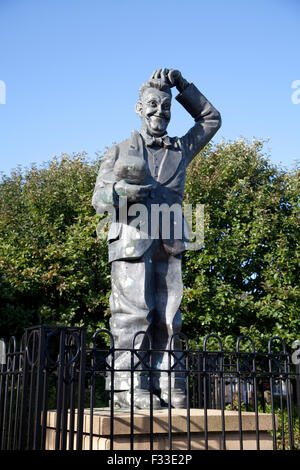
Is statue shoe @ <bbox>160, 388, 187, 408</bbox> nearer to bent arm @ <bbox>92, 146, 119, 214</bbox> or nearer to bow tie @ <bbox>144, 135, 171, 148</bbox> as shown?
bent arm @ <bbox>92, 146, 119, 214</bbox>

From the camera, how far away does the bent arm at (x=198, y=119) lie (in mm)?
5895

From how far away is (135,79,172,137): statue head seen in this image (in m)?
5.52

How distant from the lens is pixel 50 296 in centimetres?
1254

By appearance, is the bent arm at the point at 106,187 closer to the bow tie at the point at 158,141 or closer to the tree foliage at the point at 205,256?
the bow tie at the point at 158,141

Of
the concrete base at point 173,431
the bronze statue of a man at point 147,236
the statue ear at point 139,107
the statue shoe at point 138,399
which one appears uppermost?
the statue ear at point 139,107

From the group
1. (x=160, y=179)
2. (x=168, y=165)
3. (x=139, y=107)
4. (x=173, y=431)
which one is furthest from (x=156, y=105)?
(x=173, y=431)

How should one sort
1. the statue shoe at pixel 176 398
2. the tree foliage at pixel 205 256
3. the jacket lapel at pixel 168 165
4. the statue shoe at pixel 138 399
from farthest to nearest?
the tree foliage at pixel 205 256, the jacket lapel at pixel 168 165, the statue shoe at pixel 176 398, the statue shoe at pixel 138 399

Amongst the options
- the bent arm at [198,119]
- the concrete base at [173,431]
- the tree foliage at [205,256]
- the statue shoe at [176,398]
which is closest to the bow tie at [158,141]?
the bent arm at [198,119]

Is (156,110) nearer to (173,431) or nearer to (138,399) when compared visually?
(138,399)

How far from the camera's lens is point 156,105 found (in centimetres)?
553

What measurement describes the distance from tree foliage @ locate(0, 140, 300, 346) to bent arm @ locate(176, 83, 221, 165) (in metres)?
6.24

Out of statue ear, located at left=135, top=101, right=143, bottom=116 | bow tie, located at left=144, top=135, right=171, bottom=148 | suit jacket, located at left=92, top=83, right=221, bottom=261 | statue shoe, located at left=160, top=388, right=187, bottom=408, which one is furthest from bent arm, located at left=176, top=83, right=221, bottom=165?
statue shoe, located at left=160, top=388, right=187, bottom=408
